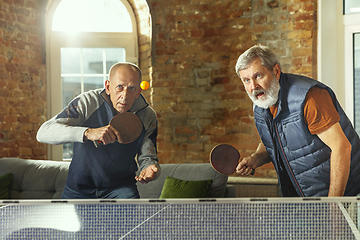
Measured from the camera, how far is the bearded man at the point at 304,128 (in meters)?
1.56

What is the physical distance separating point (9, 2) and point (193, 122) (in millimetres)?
2426

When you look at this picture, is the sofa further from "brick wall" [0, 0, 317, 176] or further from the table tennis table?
the table tennis table

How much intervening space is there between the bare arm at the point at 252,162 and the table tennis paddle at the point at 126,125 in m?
0.61

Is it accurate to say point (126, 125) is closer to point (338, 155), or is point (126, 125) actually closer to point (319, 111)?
point (319, 111)

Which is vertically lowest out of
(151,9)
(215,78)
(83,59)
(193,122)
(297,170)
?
(297,170)

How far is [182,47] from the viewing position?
3455 mm

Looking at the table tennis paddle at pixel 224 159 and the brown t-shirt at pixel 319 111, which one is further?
the table tennis paddle at pixel 224 159

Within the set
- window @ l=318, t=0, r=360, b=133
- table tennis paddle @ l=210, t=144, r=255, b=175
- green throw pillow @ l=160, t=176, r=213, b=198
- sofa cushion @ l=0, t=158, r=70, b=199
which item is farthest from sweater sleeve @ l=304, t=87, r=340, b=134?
sofa cushion @ l=0, t=158, r=70, b=199

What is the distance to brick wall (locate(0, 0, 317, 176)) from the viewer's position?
3338 millimetres

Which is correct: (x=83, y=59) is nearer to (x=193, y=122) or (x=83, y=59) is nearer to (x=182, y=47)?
(x=182, y=47)

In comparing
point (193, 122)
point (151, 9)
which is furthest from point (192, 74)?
point (151, 9)

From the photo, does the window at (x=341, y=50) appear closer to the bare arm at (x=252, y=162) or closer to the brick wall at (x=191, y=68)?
the brick wall at (x=191, y=68)

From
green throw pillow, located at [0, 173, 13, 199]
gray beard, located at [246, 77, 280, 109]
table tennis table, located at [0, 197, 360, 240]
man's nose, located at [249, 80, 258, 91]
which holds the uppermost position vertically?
man's nose, located at [249, 80, 258, 91]

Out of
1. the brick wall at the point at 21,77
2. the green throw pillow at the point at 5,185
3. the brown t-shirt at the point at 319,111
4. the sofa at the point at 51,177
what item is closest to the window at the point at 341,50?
the sofa at the point at 51,177
